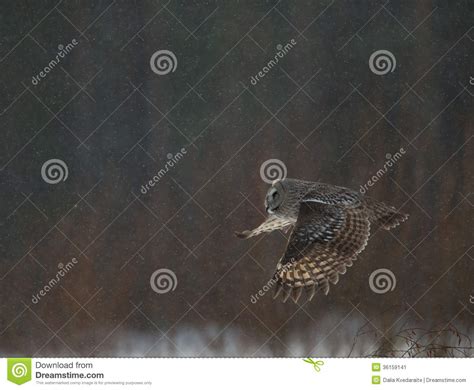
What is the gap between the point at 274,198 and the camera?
2.99 metres

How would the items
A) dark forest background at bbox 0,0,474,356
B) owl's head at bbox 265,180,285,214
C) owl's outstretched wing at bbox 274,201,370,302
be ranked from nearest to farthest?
1. owl's outstretched wing at bbox 274,201,370,302
2. owl's head at bbox 265,180,285,214
3. dark forest background at bbox 0,0,474,356

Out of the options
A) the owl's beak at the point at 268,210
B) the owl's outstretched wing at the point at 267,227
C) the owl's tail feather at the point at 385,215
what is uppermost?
the owl's tail feather at the point at 385,215

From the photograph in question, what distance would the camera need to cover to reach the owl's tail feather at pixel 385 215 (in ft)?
10.3

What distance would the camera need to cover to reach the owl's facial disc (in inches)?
117

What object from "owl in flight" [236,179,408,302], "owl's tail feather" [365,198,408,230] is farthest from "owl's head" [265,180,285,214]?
"owl's tail feather" [365,198,408,230]

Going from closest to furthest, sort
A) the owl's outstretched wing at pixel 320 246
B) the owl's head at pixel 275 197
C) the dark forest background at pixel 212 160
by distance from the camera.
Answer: the owl's outstretched wing at pixel 320 246 < the owl's head at pixel 275 197 < the dark forest background at pixel 212 160

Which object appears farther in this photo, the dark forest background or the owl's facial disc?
the dark forest background

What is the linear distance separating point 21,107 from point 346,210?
1587 millimetres

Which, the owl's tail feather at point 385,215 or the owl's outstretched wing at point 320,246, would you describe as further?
the owl's tail feather at point 385,215
